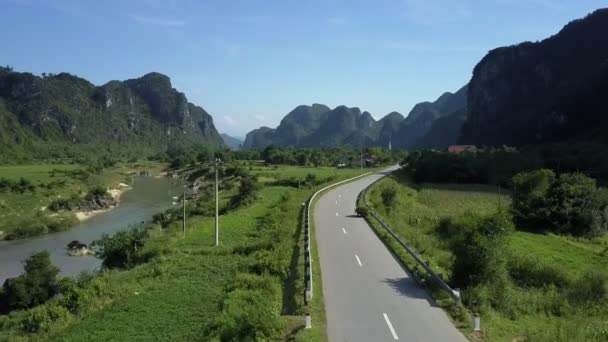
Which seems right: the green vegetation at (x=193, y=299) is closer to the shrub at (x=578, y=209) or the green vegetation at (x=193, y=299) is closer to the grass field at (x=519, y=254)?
the grass field at (x=519, y=254)

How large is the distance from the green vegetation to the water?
1184cm

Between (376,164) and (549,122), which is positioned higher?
(549,122)

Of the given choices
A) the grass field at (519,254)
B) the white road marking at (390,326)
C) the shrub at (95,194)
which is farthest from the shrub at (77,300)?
the shrub at (95,194)

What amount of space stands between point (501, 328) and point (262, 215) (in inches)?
1102

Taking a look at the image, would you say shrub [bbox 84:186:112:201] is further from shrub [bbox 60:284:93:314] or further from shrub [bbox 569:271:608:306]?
shrub [bbox 569:271:608:306]

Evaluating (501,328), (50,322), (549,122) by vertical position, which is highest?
(549,122)

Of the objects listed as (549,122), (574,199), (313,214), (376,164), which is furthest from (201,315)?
(549,122)

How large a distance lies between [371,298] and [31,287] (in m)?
21.5

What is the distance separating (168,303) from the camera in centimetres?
1909

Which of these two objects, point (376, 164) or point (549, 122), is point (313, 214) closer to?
point (376, 164)

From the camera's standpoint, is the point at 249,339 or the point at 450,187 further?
the point at 450,187

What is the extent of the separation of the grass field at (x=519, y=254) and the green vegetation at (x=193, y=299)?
526cm

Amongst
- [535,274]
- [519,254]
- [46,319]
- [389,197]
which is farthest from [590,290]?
[389,197]

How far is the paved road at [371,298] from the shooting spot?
44.0 ft
